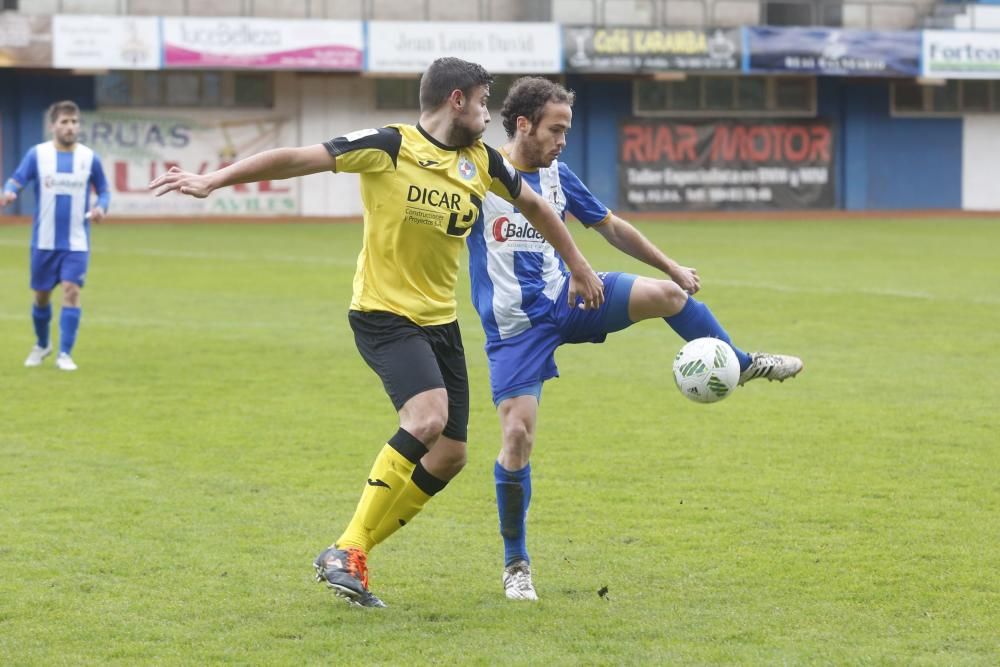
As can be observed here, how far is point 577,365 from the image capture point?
1273 centimetres

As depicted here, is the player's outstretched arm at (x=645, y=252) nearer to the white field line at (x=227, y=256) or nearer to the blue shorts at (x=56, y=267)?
the blue shorts at (x=56, y=267)

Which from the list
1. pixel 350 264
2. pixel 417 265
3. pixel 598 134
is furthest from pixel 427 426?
pixel 598 134

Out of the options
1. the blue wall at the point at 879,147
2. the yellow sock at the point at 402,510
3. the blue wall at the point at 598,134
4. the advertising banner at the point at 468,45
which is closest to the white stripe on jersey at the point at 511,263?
the yellow sock at the point at 402,510

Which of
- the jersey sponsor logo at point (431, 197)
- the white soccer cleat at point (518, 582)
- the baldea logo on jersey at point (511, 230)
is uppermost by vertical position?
the jersey sponsor logo at point (431, 197)

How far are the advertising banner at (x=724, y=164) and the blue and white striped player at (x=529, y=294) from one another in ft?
A: 110

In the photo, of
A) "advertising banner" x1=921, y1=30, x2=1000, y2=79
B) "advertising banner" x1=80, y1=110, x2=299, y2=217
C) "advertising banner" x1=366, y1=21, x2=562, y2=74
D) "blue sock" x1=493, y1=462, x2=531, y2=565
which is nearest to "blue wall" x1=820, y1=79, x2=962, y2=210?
"advertising banner" x1=921, y1=30, x2=1000, y2=79

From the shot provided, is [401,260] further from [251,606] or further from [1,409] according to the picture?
[1,409]

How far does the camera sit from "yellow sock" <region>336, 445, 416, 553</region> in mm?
5441

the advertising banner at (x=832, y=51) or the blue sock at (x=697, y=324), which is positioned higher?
the advertising banner at (x=832, y=51)

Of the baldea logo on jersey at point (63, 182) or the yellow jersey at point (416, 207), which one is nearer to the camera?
the yellow jersey at point (416, 207)

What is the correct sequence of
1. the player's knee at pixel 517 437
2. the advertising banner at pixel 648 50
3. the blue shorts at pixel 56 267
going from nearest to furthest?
the player's knee at pixel 517 437
the blue shorts at pixel 56 267
the advertising banner at pixel 648 50

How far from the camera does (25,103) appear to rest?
35406 mm

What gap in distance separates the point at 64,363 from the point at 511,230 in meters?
7.30

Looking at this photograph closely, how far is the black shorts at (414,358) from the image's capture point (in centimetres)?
546
